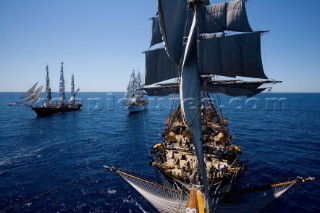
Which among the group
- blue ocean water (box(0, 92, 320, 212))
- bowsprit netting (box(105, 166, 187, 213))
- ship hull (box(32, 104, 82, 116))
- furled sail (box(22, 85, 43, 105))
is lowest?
blue ocean water (box(0, 92, 320, 212))

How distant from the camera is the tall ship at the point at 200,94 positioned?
1050 cm

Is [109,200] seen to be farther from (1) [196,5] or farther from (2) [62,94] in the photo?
(2) [62,94]

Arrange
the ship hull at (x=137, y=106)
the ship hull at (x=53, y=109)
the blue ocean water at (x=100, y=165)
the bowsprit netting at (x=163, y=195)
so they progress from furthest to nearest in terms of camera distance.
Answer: the ship hull at (x=137, y=106) < the ship hull at (x=53, y=109) < the blue ocean water at (x=100, y=165) < the bowsprit netting at (x=163, y=195)

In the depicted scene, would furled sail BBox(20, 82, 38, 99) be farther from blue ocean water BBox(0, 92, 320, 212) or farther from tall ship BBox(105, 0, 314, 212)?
tall ship BBox(105, 0, 314, 212)

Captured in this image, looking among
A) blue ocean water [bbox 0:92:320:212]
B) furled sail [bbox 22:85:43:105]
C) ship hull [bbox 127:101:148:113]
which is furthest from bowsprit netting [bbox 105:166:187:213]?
furled sail [bbox 22:85:43:105]

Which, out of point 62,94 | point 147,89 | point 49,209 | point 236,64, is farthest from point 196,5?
point 62,94

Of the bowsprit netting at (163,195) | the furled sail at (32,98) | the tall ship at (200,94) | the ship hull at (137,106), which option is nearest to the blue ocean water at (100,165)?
the tall ship at (200,94)

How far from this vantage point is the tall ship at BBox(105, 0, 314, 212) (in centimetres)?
1050

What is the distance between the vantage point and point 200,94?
11461 mm

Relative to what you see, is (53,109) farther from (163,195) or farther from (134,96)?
(163,195)

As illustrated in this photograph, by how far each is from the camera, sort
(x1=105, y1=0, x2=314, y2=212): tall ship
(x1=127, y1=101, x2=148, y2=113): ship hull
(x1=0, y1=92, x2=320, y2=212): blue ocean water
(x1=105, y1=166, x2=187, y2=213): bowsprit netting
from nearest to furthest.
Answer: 1. (x1=105, y1=0, x2=314, y2=212): tall ship
2. (x1=105, y1=166, x2=187, y2=213): bowsprit netting
3. (x1=0, y1=92, x2=320, y2=212): blue ocean water
4. (x1=127, y1=101, x2=148, y2=113): ship hull

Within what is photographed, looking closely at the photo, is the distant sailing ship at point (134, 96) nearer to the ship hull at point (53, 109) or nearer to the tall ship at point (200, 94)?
the ship hull at point (53, 109)

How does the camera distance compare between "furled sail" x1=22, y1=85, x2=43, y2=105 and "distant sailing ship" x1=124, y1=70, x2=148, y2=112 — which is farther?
"distant sailing ship" x1=124, y1=70, x2=148, y2=112

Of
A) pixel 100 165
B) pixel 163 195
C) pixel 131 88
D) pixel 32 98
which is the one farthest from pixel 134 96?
pixel 163 195
